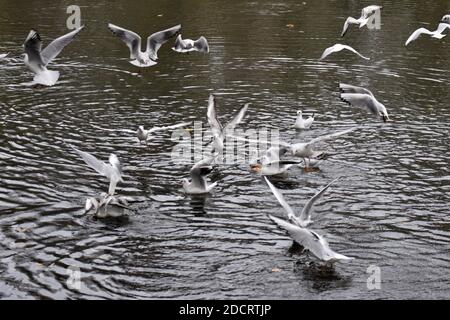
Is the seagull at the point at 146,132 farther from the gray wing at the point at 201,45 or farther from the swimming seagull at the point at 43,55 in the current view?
the gray wing at the point at 201,45

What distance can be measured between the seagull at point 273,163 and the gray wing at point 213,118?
1052 mm

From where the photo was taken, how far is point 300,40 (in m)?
28.2

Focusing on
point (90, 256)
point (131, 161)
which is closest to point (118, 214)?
point (90, 256)

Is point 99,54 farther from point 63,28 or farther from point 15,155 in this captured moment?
point 15,155

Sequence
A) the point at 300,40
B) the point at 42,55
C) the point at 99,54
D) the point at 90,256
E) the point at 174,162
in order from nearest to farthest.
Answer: the point at 90,256, the point at 174,162, the point at 42,55, the point at 99,54, the point at 300,40

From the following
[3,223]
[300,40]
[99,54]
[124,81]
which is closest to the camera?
[3,223]

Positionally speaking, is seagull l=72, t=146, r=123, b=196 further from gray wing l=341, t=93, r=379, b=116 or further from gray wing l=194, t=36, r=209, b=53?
gray wing l=194, t=36, r=209, b=53

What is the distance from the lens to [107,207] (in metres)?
12.9

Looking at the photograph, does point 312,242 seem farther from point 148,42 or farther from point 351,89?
point 148,42

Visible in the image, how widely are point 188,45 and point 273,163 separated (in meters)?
9.44

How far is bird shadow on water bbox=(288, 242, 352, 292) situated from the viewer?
10812 mm

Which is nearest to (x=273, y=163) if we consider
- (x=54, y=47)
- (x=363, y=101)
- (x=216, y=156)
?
(x=216, y=156)

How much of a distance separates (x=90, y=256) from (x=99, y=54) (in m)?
14.7

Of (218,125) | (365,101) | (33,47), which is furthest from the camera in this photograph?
(365,101)
